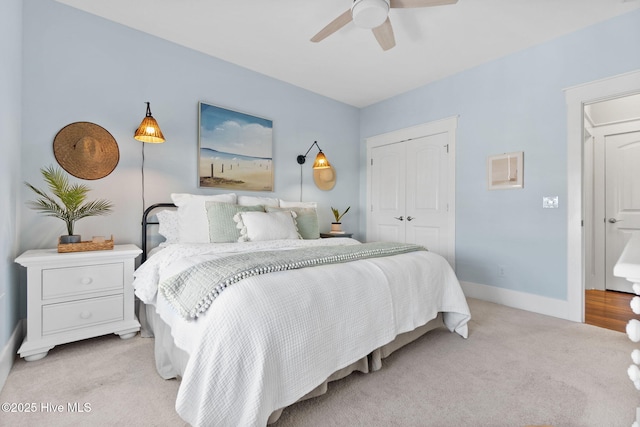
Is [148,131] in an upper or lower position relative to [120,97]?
lower

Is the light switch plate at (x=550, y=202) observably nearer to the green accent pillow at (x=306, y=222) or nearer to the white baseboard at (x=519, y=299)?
the white baseboard at (x=519, y=299)

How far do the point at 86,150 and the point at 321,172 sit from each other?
2.68m

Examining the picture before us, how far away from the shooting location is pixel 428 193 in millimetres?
3982

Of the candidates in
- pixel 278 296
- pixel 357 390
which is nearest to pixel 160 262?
pixel 278 296

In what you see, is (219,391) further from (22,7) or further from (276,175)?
(22,7)

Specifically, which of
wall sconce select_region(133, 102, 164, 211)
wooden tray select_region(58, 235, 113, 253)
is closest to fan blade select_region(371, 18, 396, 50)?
wall sconce select_region(133, 102, 164, 211)

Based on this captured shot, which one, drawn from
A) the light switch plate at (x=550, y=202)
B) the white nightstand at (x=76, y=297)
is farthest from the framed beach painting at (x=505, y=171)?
the white nightstand at (x=76, y=297)

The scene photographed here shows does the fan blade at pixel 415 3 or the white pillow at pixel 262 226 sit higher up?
the fan blade at pixel 415 3

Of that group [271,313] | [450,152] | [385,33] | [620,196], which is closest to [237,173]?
[385,33]

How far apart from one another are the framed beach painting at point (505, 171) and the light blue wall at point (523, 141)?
58 mm

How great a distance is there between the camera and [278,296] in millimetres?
1322

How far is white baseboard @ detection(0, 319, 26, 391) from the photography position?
1695 millimetres

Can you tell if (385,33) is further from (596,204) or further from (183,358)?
(596,204)

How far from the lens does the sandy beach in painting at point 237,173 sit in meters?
3.26
